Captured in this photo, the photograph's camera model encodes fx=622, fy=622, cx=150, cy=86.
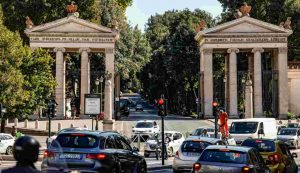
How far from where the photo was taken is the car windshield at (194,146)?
21953 mm

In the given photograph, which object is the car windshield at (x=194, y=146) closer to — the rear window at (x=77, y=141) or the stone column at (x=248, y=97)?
the rear window at (x=77, y=141)

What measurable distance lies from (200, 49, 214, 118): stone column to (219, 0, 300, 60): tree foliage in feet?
53.2

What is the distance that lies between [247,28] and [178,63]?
57.0 ft

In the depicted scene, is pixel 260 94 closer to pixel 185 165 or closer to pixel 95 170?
pixel 185 165

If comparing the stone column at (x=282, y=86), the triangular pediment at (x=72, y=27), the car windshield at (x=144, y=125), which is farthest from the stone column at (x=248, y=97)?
the triangular pediment at (x=72, y=27)

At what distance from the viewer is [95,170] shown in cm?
1410

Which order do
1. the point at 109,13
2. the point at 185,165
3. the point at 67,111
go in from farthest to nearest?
the point at 109,13 → the point at 67,111 → the point at 185,165

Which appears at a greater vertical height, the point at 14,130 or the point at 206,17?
the point at 206,17

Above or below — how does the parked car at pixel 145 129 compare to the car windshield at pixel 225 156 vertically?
below

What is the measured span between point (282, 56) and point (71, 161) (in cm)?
5142

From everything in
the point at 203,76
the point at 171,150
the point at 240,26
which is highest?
the point at 240,26

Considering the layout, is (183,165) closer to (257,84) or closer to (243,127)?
(243,127)

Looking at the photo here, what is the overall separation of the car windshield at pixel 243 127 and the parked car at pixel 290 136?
6613mm

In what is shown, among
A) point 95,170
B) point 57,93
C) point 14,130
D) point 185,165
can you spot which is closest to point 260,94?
point 57,93
